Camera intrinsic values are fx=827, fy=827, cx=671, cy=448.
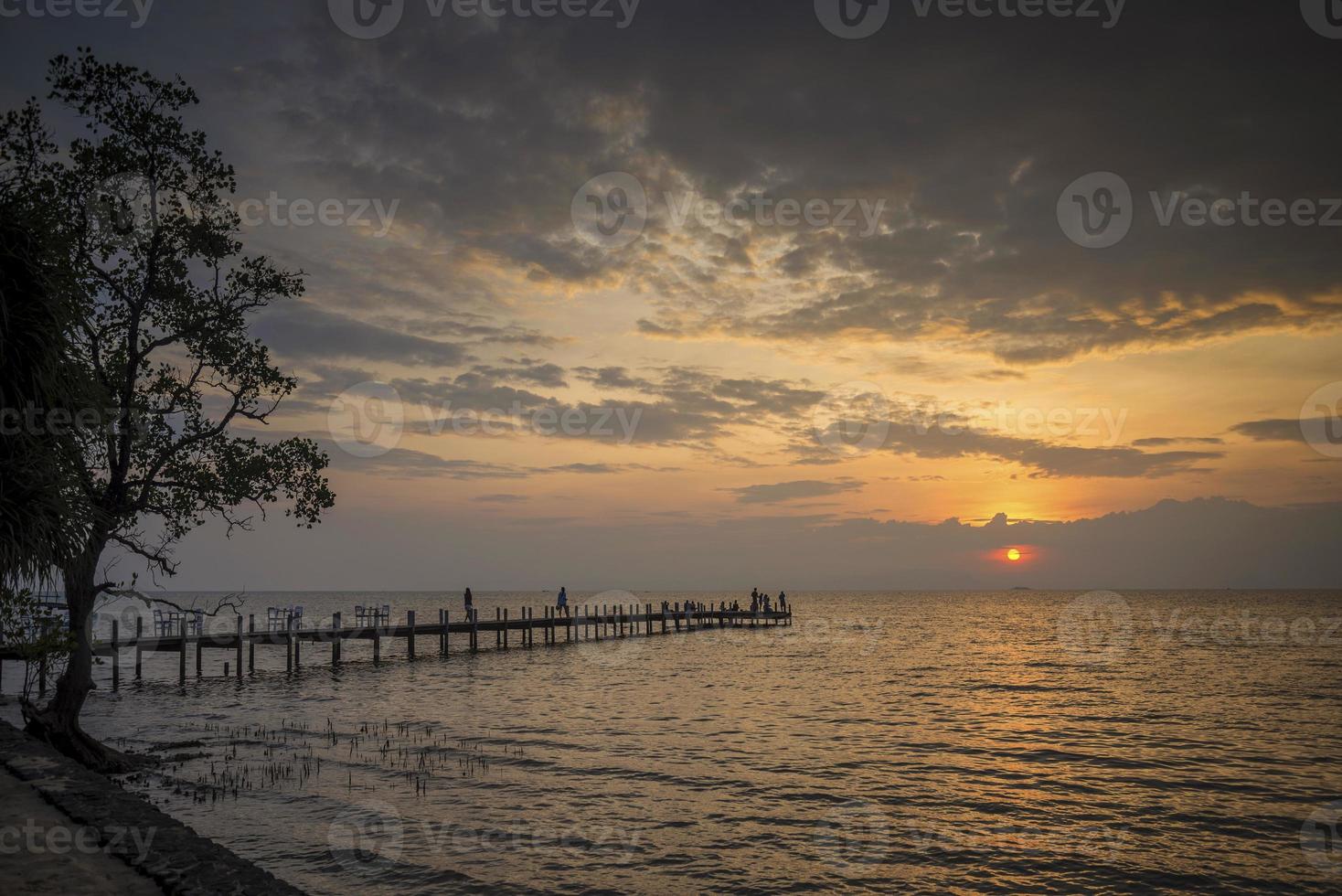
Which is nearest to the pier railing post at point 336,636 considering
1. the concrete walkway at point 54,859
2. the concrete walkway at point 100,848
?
the concrete walkway at point 100,848

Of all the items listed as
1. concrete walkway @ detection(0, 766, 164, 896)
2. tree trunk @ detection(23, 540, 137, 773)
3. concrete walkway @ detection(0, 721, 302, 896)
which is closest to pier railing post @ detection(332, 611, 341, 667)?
tree trunk @ detection(23, 540, 137, 773)

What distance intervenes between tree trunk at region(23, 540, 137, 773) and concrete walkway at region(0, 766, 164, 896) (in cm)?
810

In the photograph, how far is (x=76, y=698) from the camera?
2009cm

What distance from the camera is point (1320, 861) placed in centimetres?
1612

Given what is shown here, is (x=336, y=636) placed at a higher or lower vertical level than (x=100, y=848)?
lower

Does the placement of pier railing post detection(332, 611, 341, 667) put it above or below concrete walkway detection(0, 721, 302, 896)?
below

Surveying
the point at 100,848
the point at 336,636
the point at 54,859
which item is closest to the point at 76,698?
the point at 100,848

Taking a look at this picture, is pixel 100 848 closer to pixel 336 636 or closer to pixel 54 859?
pixel 54 859

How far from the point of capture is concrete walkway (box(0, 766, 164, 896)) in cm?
974

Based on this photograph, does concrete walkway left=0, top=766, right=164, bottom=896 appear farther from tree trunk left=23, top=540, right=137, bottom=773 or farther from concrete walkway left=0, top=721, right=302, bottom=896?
tree trunk left=23, top=540, right=137, bottom=773

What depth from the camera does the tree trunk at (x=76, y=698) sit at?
1956cm

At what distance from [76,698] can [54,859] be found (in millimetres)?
11667

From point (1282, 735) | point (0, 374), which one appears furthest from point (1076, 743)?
point (0, 374)

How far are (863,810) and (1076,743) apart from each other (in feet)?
44.0
